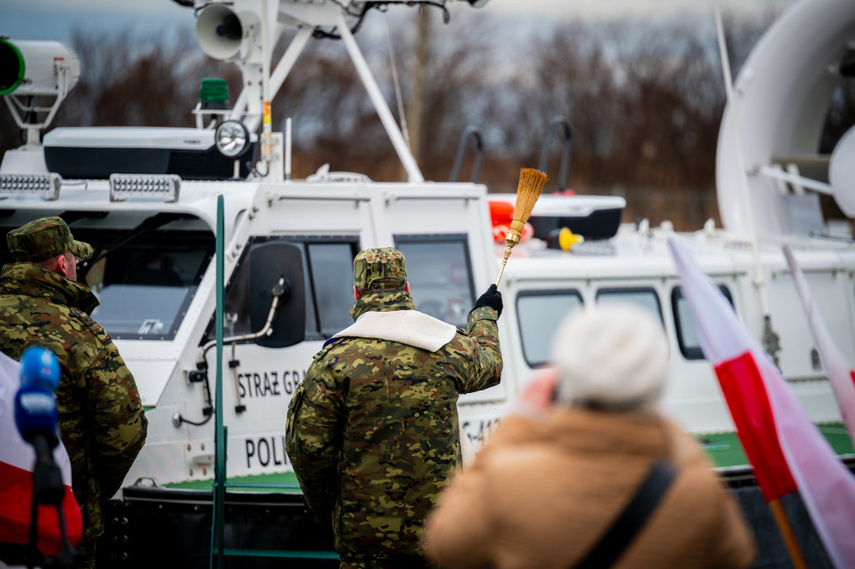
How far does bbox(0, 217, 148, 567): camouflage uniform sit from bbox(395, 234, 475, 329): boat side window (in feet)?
7.14

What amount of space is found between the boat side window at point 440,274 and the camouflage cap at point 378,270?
5.92 ft

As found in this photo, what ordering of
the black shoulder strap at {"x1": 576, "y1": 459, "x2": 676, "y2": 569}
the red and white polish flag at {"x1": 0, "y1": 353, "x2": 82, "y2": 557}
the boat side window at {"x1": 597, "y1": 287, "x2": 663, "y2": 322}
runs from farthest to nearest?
1. the boat side window at {"x1": 597, "y1": 287, "x2": 663, "y2": 322}
2. the red and white polish flag at {"x1": 0, "y1": 353, "x2": 82, "y2": 557}
3. the black shoulder strap at {"x1": 576, "y1": 459, "x2": 676, "y2": 569}

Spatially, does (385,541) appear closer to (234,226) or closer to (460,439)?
(460,439)

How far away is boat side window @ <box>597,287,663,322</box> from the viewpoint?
668cm

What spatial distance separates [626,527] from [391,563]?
1.75m

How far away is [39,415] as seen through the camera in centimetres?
277

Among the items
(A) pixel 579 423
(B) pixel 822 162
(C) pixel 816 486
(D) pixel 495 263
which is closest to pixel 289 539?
(D) pixel 495 263

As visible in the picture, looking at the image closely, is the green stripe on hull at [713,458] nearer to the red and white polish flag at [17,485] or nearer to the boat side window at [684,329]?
the boat side window at [684,329]

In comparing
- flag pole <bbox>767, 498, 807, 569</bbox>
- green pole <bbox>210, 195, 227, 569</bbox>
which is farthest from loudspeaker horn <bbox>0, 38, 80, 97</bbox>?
flag pole <bbox>767, 498, 807, 569</bbox>

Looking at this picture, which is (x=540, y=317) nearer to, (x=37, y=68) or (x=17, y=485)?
(x=37, y=68)

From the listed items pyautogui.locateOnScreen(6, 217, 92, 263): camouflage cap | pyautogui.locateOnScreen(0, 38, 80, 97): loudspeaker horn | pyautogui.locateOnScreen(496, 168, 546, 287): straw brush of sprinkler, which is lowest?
pyautogui.locateOnScreen(6, 217, 92, 263): camouflage cap

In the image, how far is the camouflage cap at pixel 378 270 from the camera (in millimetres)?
3928

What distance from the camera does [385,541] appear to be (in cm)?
379

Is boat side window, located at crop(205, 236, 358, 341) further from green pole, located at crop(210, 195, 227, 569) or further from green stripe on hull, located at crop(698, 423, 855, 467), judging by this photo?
green stripe on hull, located at crop(698, 423, 855, 467)
